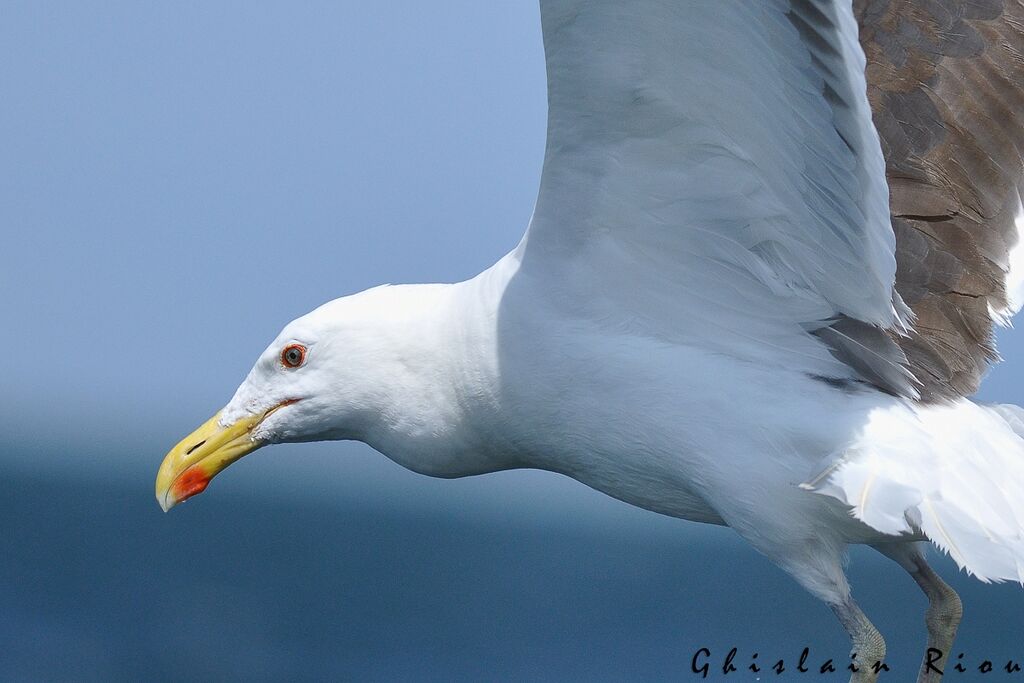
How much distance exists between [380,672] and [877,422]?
11.5m

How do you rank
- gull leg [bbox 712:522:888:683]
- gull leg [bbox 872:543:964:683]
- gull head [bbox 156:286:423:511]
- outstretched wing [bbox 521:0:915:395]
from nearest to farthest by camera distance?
1. outstretched wing [bbox 521:0:915:395]
2. gull leg [bbox 712:522:888:683]
3. gull head [bbox 156:286:423:511]
4. gull leg [bbox 872:543:964:683]

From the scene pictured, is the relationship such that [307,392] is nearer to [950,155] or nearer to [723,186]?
[723,186]

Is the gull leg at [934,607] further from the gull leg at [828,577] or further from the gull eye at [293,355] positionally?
the gull eye at [293,355]

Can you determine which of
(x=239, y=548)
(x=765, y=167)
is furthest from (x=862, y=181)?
(x=239, y=548)

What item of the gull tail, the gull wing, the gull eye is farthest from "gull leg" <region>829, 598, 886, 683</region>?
the gull eye

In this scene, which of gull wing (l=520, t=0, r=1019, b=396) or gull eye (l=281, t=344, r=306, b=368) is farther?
gull eye (l=281, t=344, r=306, b=368)

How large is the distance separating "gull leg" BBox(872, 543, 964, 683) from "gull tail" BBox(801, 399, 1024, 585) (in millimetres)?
478

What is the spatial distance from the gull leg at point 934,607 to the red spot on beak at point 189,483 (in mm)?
1821

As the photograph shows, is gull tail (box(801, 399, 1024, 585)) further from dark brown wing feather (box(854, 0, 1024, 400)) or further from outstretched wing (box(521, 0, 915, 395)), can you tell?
dark brown wing feather (box(854, 0, 1024, 400))

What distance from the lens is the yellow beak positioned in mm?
3377

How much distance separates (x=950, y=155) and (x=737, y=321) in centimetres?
92

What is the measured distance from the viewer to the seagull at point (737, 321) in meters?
2.73

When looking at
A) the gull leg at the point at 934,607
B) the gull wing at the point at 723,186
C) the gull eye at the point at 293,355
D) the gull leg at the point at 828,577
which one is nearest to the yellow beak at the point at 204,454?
the gull eye at the point at 293,355

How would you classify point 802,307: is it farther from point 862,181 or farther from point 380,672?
point 380,672
